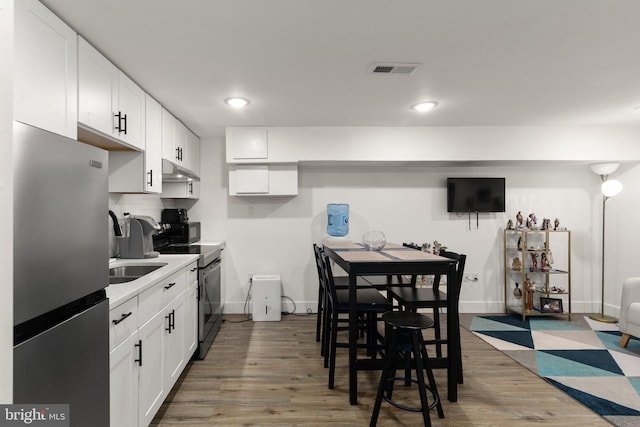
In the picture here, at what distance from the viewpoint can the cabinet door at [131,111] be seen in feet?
7.71

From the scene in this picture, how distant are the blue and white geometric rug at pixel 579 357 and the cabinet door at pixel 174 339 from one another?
9.40 ft

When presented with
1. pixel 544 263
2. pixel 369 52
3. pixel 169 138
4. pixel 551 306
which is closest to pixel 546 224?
→ pixel 544 263

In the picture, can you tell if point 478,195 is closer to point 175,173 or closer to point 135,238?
point 175,173

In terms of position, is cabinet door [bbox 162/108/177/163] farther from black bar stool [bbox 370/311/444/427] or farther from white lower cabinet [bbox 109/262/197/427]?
black bar stool [bbox 370/311/444/427]

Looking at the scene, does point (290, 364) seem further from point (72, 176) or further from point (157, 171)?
point (72, 176)

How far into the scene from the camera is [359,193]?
4.64 metres

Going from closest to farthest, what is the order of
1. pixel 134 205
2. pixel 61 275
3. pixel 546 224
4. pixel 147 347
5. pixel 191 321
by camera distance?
pixel 61 275, pixel 147 347, pixel 191 321, pixel 134 205, pixel 546 224

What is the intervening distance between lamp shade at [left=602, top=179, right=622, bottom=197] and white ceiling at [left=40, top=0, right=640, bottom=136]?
1.17 metres

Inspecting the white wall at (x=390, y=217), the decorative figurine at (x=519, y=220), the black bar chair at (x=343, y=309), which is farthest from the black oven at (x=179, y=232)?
the decorative figurine at (x=519, y=220)

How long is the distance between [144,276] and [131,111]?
1.23 meters

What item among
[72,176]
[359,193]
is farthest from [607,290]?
[72,176]

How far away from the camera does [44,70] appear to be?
5.20 ft

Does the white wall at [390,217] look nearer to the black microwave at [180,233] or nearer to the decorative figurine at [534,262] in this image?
the decorative figurine at [534,262]

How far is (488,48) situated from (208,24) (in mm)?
1684
